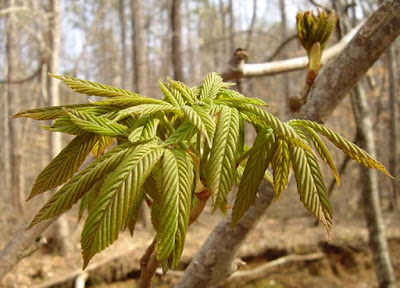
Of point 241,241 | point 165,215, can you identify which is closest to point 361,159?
point 165,215

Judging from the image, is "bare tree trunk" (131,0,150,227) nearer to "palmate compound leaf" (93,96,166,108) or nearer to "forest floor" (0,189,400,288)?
"forest floor" (0,189,400,288)

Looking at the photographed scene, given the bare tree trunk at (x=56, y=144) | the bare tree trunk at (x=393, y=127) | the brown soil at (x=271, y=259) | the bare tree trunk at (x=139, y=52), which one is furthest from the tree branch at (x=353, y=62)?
the bare tree trunk at (x=393, y=127)

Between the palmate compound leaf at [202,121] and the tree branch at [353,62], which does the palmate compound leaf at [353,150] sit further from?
the tree branch at [353,62]

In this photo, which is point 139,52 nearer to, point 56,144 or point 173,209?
point 56,144

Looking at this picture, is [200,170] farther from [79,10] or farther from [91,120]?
[79,10]

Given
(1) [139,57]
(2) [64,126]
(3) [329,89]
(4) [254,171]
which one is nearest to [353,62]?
(3) [329,89]
